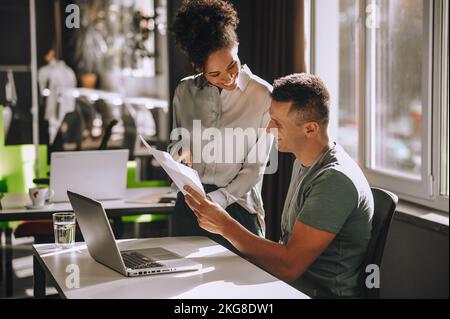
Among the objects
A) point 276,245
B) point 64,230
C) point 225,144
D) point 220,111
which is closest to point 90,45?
point 220,111

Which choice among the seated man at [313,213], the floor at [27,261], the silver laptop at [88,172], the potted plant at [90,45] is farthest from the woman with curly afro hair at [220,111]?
the potted plant at [90,45]

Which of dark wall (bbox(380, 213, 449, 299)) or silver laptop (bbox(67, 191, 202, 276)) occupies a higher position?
silver laptop (bbox(67, 191, 202, 276))

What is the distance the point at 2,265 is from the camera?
4.46 m

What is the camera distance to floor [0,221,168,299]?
4049 millimetres

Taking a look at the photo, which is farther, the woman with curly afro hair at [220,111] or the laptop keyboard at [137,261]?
the woman with curly afro hair at [220,111]

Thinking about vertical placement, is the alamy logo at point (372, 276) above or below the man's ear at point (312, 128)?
below

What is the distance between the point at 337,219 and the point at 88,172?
1.68 meters

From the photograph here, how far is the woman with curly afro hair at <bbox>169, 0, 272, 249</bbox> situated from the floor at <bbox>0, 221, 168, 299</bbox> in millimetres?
1656

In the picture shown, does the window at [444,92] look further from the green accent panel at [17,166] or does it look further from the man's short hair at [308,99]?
the green accent panel at [17,166]

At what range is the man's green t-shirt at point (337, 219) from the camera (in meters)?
1.86

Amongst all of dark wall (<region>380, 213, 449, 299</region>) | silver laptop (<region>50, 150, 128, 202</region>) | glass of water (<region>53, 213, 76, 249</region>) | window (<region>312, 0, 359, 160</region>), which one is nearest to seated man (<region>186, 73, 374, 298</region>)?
glass of water (<region>53, 213, 76, 249</region>)

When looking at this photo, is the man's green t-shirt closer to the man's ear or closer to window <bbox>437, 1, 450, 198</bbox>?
the man's ear

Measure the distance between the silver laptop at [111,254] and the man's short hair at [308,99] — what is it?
1.88 ft
